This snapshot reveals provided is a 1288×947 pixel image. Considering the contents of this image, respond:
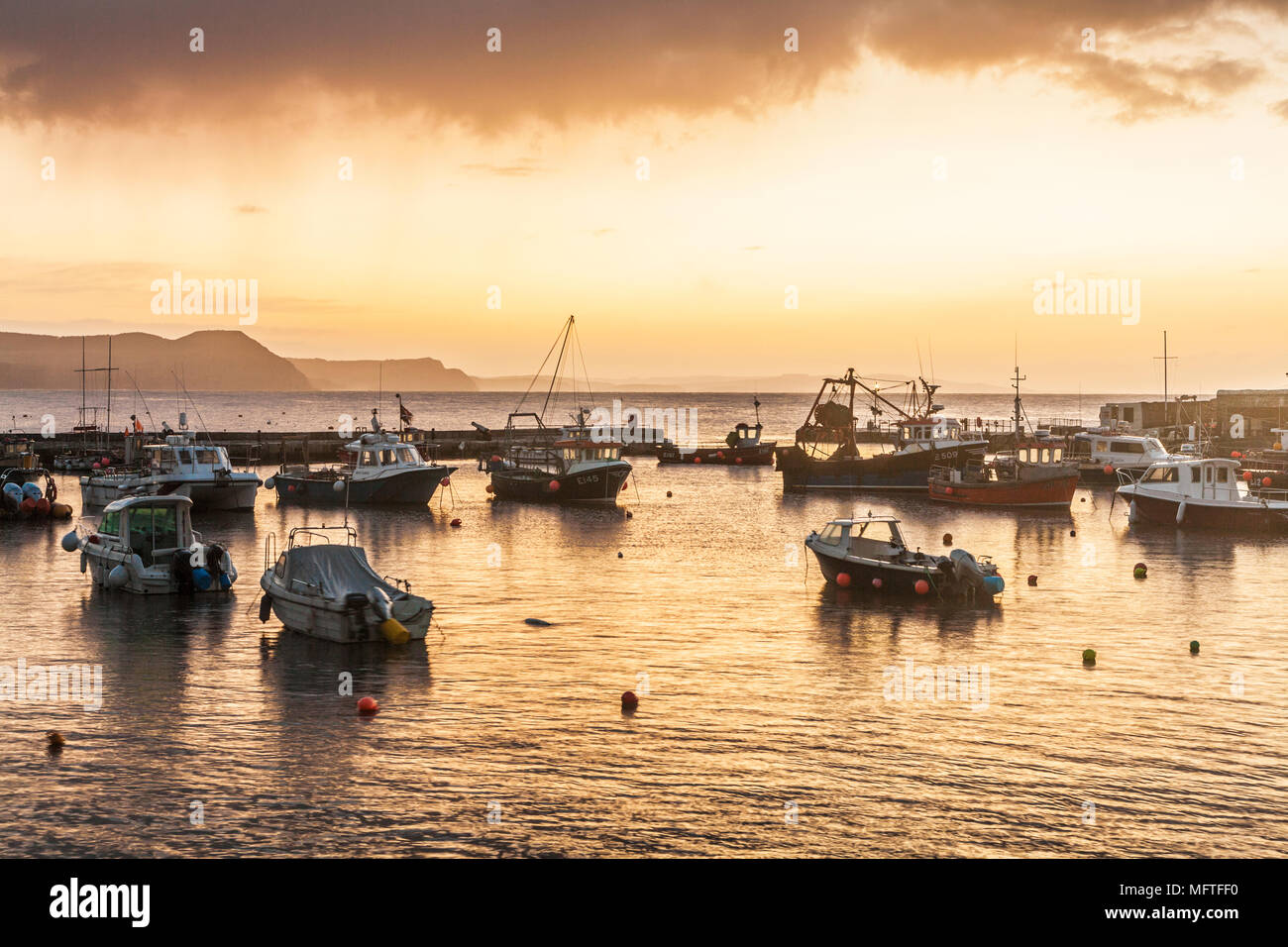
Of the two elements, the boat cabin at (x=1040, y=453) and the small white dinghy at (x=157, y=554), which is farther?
the boat cabin at (x=1040, y=453)

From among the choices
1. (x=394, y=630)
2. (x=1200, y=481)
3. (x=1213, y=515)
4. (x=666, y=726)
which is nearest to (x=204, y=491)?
(x=394, y=630)

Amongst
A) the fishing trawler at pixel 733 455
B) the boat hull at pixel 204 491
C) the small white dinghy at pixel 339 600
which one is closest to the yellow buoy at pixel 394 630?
the small white dinghy at pixel 339 600

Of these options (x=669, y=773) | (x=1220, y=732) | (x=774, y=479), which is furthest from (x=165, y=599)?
(x=774, y=479)

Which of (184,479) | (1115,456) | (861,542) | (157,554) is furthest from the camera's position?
(1115,456)

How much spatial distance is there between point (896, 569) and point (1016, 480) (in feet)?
115

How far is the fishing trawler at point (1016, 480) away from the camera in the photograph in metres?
64.8

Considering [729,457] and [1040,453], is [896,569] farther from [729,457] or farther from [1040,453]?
[729,457]

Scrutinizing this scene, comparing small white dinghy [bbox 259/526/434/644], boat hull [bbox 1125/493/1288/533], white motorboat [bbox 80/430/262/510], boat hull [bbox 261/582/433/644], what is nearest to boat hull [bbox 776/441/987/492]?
boat hull [bbox 1125/493/1288/533]

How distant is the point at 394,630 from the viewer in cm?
2656

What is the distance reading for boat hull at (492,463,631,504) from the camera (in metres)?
67.9

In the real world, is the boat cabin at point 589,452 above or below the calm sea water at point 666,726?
above

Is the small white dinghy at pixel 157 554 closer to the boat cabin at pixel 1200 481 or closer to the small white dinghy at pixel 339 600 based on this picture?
the small white dinghy at pixel 339 600
